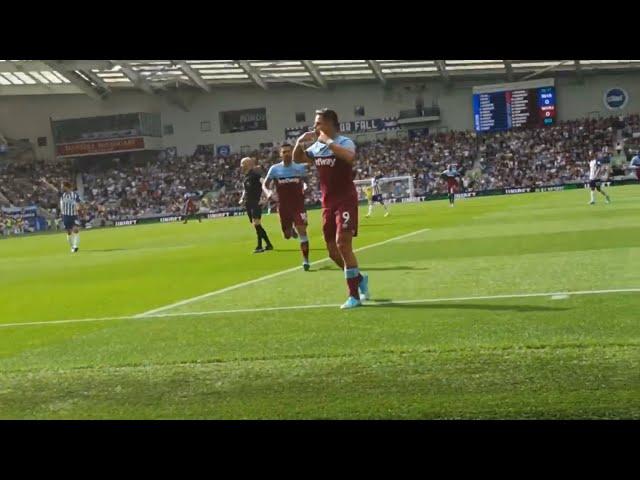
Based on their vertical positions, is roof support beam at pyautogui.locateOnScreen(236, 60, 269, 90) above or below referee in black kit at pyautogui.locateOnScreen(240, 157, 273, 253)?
above

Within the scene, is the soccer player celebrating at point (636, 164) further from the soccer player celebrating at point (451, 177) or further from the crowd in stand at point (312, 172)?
the soccer player celebrating at point (451, 177)

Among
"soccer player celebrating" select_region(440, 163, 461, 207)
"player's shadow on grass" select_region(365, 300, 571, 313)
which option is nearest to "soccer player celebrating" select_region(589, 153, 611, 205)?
"soccer player celebrating" select_region(440, 163, 461, 207)

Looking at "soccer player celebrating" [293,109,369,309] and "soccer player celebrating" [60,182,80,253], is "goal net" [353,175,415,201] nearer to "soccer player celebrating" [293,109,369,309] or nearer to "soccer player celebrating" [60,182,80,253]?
"soccer player celebrating" [60,182,80,253]

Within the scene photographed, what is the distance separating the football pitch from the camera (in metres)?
5.08

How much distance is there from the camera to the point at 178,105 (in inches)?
536

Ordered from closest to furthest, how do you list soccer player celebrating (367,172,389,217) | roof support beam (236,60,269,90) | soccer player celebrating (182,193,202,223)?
roof support beam (236,60,269,90), soccer player celebrating (182,193,202,223), soccer player celebrating (367,172,389,217)

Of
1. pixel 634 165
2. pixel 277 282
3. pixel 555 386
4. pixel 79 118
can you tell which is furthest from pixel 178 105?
pixel 634 165

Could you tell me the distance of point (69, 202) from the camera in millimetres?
18938

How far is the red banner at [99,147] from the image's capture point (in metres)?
15.0

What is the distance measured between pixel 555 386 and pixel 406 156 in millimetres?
17347

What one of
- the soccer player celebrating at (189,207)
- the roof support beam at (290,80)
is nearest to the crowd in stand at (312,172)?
the soccer player celebrating at (189,207)

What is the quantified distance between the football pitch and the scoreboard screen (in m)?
4.78

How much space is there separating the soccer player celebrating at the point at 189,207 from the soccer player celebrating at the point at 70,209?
2.60m
